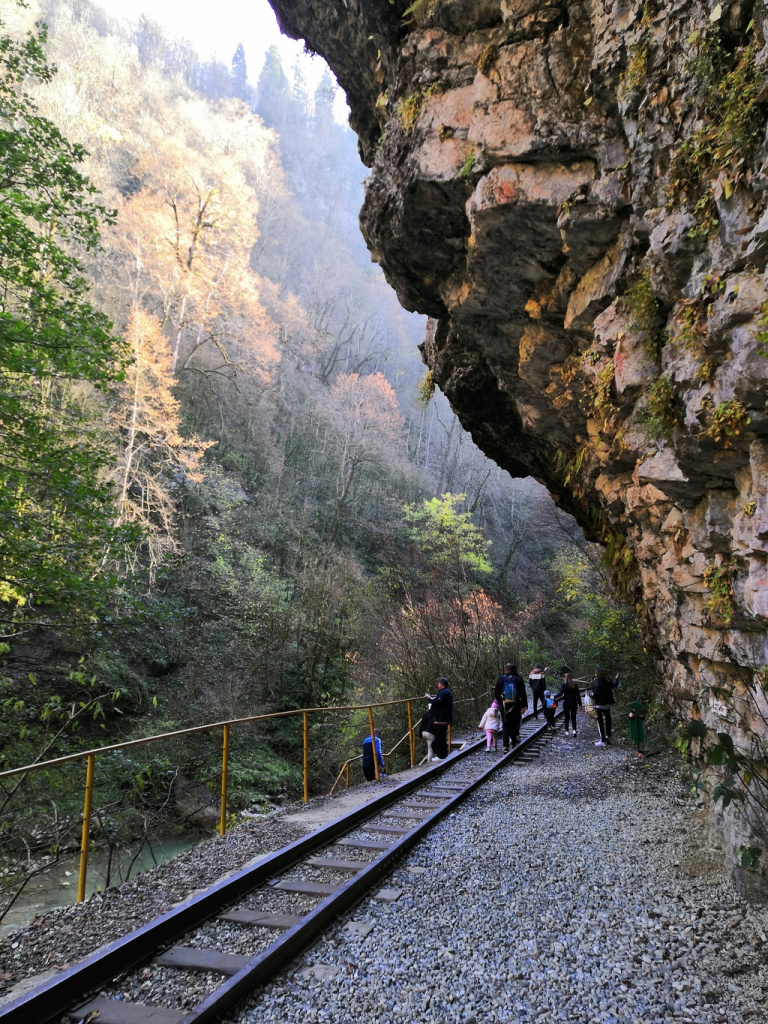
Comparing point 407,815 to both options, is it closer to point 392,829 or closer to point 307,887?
point 392,829

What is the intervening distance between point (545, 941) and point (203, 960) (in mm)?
2130

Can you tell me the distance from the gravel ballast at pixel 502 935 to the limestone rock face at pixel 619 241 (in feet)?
4.76

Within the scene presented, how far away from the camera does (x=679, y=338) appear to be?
13.6 feet

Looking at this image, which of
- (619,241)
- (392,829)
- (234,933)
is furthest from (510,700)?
(619,241)

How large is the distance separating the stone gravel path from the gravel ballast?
0.04 ft

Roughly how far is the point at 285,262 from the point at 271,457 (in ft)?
76.9

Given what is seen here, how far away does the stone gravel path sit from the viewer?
294 centimetres

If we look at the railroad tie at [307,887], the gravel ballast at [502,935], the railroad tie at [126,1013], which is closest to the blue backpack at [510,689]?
the gravel ballast at [502,935]

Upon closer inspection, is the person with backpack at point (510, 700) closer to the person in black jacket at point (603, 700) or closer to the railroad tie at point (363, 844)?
the person in black jacket at point (603, 700)

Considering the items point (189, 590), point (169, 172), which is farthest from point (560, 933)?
point (169, 172)

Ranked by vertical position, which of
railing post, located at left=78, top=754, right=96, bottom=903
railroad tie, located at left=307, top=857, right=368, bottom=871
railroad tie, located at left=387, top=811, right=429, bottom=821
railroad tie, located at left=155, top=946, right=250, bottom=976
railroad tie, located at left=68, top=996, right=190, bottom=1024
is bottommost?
railroad tie, located at left=387, top=811, right=429, bottom=821

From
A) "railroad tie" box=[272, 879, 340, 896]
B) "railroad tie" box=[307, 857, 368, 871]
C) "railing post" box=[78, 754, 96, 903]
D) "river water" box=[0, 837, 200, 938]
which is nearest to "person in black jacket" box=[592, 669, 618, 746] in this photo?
"railroad tie" box=[307, 857, 368, 871]

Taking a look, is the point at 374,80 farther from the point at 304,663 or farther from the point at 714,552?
the point at 304,663

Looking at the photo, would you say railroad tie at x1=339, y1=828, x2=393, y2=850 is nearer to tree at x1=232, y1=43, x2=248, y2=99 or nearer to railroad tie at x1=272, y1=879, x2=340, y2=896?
railroad tie at x1=272, y1=879, x2=340, y2=896
